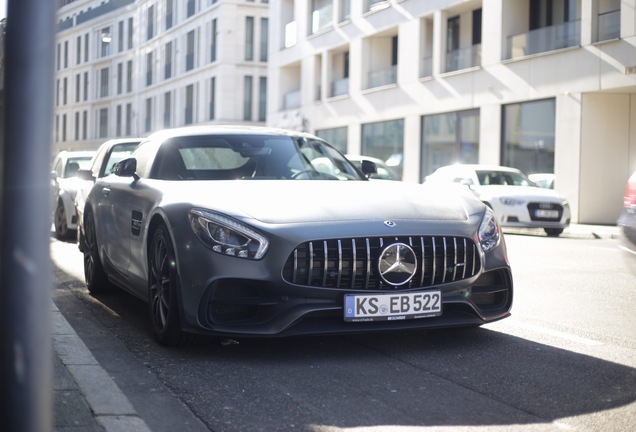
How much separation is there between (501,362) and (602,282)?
4734mm

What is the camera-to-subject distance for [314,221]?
5.39 meters

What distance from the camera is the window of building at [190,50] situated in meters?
57.5

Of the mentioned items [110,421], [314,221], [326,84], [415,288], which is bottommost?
[110,421]

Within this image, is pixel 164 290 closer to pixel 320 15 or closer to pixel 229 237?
pixel 229 237

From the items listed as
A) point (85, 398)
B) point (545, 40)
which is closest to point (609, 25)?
point (545, 40)

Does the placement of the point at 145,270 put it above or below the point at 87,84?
below

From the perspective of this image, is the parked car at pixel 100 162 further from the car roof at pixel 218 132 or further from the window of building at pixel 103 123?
the window of building at pixel 103 123

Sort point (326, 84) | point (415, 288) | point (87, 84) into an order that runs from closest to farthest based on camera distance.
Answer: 1. point (415, 288)
2. point (326, 84)
3. point (87, 84)

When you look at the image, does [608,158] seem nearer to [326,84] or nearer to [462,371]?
[326,84]

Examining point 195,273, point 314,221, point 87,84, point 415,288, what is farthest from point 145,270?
point 87,84

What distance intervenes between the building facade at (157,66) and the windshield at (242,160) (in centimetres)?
4500

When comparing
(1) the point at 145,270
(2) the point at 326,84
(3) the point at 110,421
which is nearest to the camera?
(3) the point at 110,421

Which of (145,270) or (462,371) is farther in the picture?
(145,270)

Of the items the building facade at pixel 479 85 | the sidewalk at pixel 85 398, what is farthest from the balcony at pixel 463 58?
the sidewalk at pixel 85 398
